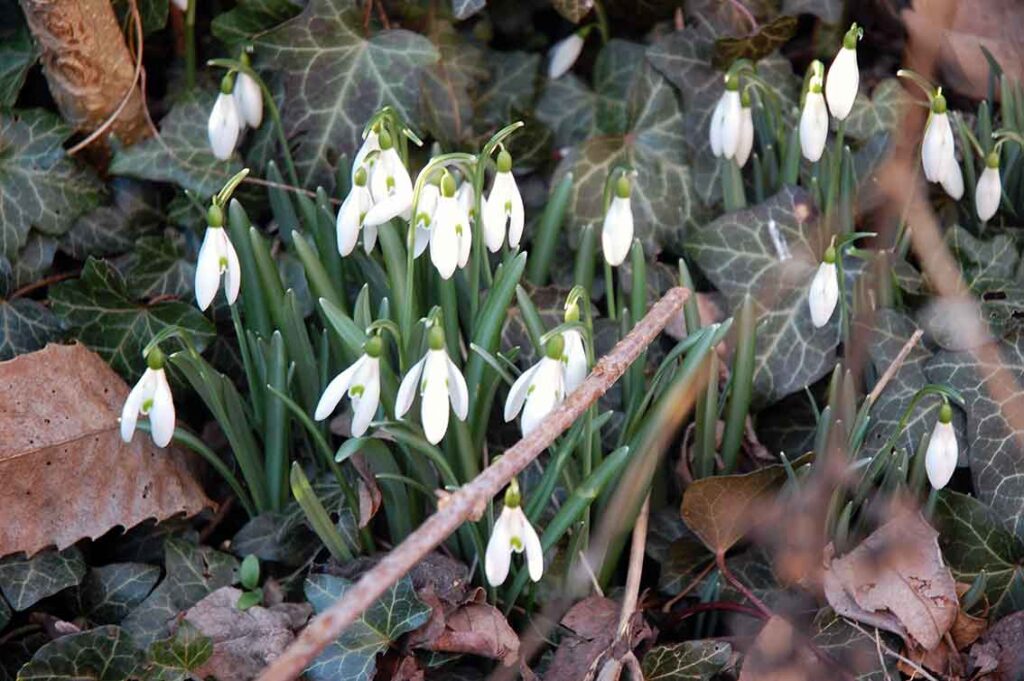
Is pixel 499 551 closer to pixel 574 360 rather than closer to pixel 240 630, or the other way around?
pixel 574 360

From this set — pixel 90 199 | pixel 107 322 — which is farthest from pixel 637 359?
pixel 90 199

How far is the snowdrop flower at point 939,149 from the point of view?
6.01 feet

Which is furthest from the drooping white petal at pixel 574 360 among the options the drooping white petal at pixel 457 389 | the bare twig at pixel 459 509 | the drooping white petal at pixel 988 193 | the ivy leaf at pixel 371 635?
the drooping white petal at pixel 988 193

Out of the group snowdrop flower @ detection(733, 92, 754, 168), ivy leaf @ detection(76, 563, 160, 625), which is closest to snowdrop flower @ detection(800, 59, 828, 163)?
snowdrop flower @ detection(733, 92, 754, 168)

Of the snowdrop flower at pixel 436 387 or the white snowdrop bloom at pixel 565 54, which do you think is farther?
the white snowdrop bloom at pixel 565 54

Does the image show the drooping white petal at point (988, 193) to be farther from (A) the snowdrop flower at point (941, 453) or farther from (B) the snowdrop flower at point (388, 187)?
(B) the snowdrop flower at point (388, 187)

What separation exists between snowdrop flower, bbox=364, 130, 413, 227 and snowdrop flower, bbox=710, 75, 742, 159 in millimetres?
600

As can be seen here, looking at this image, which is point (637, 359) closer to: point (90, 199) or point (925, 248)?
point (925, 248)

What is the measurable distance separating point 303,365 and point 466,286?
28 centimetres

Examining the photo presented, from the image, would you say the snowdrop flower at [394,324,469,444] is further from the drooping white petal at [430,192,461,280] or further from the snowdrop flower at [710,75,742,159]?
the snowdrop flower at [710,75,742,159]

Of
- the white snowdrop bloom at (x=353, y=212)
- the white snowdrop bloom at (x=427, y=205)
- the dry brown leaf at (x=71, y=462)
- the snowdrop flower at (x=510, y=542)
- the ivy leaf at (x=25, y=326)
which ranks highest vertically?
the white snowdrop bloom at (x=427, y=205)

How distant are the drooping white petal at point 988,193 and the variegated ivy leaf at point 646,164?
486 millimetres

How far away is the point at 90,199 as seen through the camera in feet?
7.07

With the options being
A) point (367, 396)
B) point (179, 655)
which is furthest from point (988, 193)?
point (179, 655)
